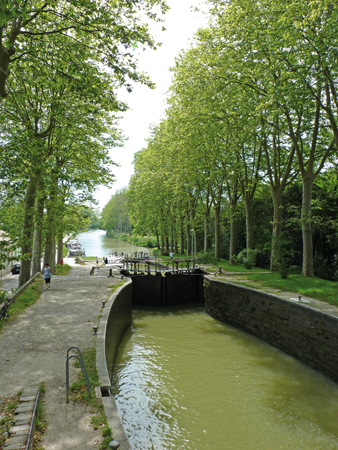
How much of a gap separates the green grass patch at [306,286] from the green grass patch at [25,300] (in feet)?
35.4

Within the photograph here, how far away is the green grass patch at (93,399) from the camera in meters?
5.07

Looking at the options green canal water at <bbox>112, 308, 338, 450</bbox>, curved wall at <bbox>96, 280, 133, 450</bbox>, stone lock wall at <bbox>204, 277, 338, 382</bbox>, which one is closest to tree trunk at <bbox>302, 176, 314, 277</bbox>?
stone lock wall at <bbox>204, 277, 338, 382</bbox>

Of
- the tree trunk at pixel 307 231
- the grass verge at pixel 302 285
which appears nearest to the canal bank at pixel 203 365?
the grass verge at pixel 302 285

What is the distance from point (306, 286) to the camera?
1451cm

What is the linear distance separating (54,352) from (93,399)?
2555 mm

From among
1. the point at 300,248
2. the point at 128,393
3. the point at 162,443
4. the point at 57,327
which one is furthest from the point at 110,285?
the point at 300,248

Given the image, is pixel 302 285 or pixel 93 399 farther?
pixel 302 285

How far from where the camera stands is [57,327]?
10062mm

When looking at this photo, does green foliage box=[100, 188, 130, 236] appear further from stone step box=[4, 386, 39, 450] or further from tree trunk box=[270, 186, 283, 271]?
stone step box=[4, 386, 39, 450]

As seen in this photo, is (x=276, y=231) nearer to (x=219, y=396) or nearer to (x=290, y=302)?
(x=290, y=302)

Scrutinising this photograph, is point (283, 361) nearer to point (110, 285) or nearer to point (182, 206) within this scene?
point (110, 285)

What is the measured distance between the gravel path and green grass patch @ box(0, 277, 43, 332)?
0.24 m

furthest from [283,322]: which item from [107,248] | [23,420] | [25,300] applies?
[107,248]

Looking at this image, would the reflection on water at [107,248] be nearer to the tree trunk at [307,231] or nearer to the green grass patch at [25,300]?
the green grass patch at [25,300]
